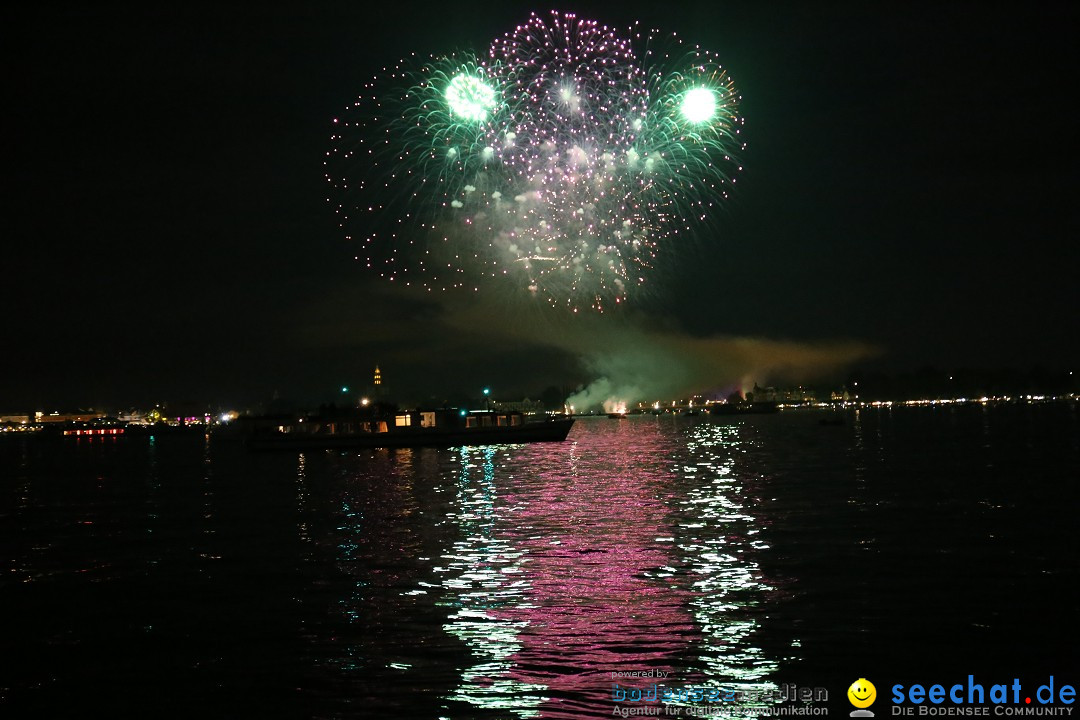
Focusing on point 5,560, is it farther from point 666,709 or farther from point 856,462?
point 856,462

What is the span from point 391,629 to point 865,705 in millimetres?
7326

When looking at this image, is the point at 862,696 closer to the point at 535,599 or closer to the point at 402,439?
the point at 535,599

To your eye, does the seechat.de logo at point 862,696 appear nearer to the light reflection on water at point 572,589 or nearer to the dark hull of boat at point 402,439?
the light reflection on water at point 572,589

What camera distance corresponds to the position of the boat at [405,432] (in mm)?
91875

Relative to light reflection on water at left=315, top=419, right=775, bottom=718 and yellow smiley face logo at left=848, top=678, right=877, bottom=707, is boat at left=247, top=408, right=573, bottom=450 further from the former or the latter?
yellow smiley face logo at left=848, top=678, right=877, bottom=707

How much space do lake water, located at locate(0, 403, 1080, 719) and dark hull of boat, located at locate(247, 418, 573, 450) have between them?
182ft

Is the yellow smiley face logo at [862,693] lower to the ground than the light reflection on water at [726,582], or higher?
lower

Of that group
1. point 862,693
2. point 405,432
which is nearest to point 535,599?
point 862,693

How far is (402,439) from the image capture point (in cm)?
9331

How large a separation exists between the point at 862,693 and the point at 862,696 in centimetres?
10

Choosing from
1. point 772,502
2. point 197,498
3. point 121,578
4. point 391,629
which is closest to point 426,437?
point 197,498

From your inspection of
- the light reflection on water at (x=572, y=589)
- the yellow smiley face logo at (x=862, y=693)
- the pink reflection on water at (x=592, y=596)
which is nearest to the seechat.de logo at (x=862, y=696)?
the yellow smiley face logo at (x=862, y=693)

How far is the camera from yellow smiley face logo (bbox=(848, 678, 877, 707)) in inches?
422

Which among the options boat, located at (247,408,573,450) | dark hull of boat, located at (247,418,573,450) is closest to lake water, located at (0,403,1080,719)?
dark hull of boat, located at (247,418,573,450)
